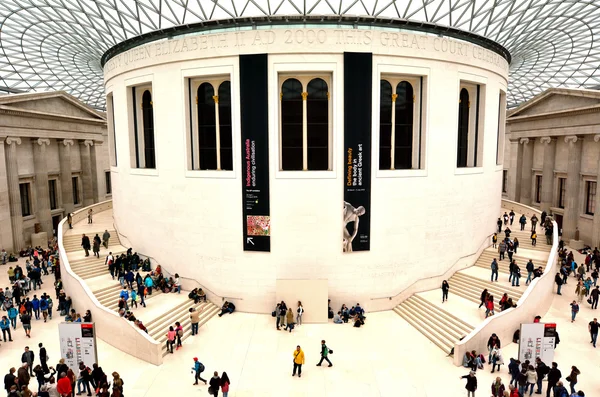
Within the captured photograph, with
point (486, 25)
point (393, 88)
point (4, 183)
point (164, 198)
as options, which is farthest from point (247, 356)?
point (486, 25)

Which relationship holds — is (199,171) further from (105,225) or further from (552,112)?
(552,112)

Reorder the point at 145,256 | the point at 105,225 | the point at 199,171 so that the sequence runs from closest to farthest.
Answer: the point at 199,171, the point at 145,256, the point at 105,225

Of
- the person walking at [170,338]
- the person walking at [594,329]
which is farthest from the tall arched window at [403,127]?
the person walking at [170,338]

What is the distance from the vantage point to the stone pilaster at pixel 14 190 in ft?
109

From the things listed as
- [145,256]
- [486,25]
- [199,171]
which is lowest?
[145,256]

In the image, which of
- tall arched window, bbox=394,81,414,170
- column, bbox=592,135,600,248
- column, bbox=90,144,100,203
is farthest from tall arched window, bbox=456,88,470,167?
column, bbox=90,144,100,203

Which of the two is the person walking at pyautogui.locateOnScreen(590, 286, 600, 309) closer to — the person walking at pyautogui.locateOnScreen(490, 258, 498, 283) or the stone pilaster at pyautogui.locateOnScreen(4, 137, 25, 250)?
the person walking at pyautogui.locateOnScreen(490, 258, 498, 283)

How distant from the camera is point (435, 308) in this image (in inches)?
792

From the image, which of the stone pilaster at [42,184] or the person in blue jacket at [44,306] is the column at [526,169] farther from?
the stone pilaster at [42,184]

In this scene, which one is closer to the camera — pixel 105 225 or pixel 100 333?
pixel 100 333

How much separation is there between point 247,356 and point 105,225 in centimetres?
2133

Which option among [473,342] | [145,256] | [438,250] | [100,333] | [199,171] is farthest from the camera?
[145,256]

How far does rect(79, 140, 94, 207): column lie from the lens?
44.5 metres

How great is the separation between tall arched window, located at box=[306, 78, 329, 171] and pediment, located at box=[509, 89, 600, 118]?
26320mm
